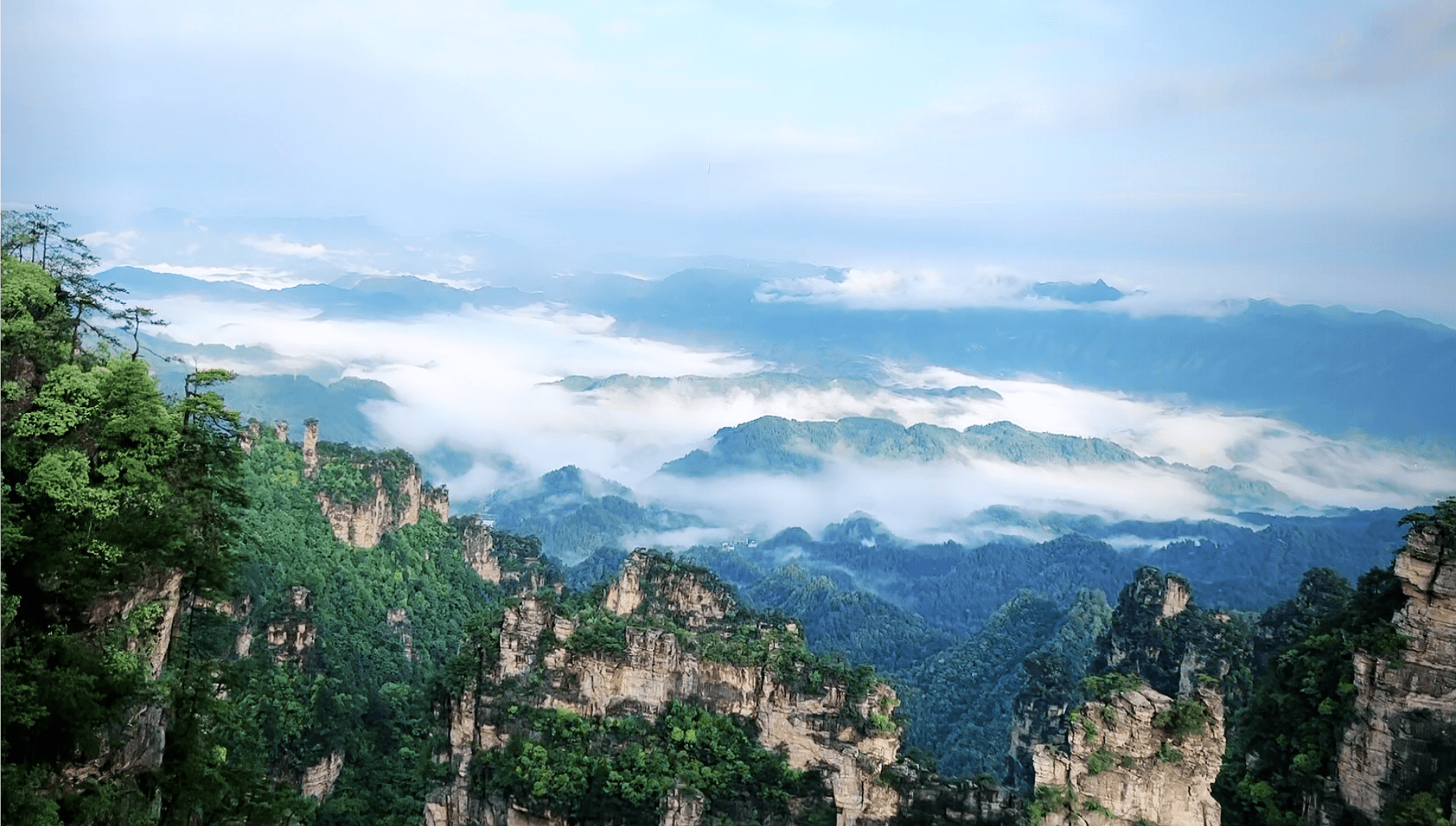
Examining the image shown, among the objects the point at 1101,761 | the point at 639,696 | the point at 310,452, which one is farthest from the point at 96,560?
the point at 310,452

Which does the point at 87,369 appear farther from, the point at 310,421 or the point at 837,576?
the point at 837,576

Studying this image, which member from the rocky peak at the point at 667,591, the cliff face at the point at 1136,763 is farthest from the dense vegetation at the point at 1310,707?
the rocky peak at the point at 667,591

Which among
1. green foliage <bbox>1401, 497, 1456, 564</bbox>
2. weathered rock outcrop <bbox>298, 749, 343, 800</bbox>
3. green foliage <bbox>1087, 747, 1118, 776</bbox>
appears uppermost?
green foliage <bbox>1401, 497, 1456, 564</bbox>

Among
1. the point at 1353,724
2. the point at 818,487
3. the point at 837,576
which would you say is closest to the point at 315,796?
the point at 1353,724

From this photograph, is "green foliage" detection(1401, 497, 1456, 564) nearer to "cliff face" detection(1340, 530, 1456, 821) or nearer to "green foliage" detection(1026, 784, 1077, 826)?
"cliff face" detection(1340, 530, 1456, 821)

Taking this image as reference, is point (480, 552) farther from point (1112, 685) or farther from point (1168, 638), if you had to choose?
point (1112, 685)

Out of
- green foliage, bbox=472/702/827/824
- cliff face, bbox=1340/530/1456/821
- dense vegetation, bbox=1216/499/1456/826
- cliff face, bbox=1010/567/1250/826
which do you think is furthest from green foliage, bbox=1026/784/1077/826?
green foliage, bbox=472/702/827/824
